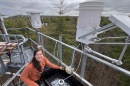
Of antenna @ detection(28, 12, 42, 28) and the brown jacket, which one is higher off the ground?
antenna @ detection(28, 12, 42, 28)

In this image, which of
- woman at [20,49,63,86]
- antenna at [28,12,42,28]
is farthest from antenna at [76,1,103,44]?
antenna at [28,12,42,28]

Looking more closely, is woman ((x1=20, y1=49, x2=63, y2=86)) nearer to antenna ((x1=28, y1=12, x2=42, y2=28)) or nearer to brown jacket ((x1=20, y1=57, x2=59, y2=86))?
brown jacket ((x1=20, y1=57, x2=59, y2=86))


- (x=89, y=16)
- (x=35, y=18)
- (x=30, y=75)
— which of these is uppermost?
(x=89, y=16)

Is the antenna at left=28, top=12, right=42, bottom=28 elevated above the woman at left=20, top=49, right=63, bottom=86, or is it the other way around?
the antenna at left=28, top=12, right=42, bottom=28

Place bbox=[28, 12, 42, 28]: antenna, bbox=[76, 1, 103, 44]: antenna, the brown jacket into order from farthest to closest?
bbox=[28, 12, 42, 28]: antenna → the brown jacket → bbox=[76, 1, 103, 44]: antenna

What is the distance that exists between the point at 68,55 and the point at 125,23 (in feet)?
39.5

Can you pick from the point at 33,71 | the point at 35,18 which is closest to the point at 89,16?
the point at 33,71

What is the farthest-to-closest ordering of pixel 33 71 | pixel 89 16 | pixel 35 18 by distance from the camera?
1. pixel 35 18
2. pixel 33 71
3. pixel 89 16

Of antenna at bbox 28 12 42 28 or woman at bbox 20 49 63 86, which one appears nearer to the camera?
woman at bbox 20 49 63 86

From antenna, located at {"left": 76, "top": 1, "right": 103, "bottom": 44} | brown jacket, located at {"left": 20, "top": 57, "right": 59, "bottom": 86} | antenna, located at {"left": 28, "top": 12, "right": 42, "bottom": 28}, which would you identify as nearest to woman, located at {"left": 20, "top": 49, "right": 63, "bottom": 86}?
brown jacket, located at {"left": 20, "top": 57, "right": 59, "bottom": 86}

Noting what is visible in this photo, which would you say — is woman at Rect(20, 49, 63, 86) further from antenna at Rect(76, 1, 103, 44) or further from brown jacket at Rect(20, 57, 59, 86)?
antenna at Rect(76, 1, 103, 44)

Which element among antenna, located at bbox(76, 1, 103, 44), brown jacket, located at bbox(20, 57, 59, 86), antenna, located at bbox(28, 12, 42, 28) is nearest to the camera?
antenna, located at bbox(76, 1, 103, 44)

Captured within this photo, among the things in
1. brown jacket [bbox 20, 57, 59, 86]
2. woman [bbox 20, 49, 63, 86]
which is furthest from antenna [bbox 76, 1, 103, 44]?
brown jacket [bbox 20, 57, 59, 86]

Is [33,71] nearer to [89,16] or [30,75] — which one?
[30,75]
